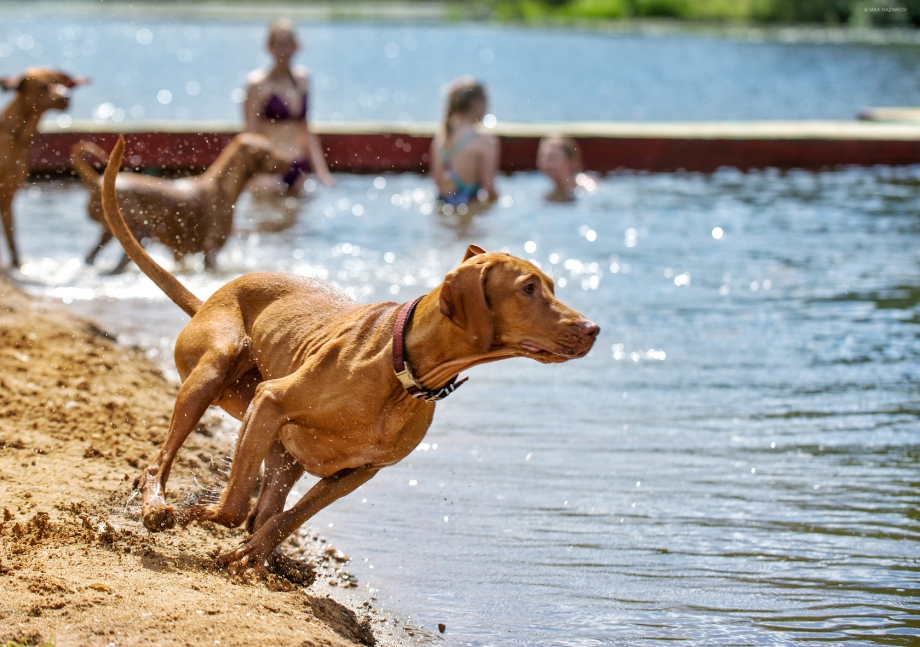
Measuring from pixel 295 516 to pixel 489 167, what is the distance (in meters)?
8.65

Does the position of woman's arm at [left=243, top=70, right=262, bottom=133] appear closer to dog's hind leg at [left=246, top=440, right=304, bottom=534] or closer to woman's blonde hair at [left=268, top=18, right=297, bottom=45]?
woman's blonde hair at [left=268, top=18, right=297, bottom=45]

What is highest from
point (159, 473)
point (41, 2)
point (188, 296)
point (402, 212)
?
point (188, 296)

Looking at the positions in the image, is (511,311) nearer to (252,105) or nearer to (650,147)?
(252,105)

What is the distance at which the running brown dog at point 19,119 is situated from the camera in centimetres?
891

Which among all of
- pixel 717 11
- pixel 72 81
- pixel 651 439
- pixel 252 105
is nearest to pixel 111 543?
pixel 651 439

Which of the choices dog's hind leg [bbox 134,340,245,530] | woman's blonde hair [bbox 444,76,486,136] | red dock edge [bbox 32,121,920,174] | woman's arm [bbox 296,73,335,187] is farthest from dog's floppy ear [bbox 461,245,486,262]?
red dock edge [bbox 32,121,920,174]

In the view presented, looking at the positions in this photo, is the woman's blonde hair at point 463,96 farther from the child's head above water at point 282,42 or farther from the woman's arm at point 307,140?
the child's head above water at point 282,42

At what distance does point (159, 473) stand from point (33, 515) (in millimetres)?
426

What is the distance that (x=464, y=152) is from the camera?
12.0m

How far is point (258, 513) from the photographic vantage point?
13.6ft

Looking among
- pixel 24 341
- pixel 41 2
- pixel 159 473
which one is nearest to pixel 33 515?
pixel 159 473

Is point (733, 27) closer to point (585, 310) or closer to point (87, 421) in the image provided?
point (585, 310)

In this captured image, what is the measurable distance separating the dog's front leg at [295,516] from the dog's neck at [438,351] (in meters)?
0.52

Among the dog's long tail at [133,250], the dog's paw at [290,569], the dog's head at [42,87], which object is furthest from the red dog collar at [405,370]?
the dog's head at [42,87]
